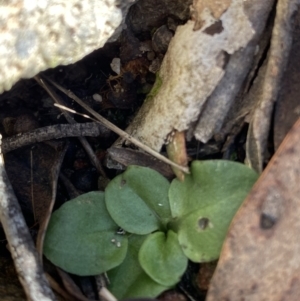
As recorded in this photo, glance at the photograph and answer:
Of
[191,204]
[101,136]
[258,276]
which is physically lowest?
[258,276]

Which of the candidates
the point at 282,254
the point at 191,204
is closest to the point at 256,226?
the point at 282,254

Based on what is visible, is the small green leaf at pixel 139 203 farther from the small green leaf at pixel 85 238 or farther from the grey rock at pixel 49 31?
the grey rock at pixel 49 31

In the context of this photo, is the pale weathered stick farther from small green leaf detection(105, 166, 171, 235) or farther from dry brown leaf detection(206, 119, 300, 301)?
dry brown leaf detection(206, 119, 300, 301)

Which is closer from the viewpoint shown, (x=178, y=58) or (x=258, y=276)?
(x=258, y=276)

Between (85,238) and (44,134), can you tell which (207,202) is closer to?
(85,238)

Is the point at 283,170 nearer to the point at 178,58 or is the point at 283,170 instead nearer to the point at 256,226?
the point at 256,226

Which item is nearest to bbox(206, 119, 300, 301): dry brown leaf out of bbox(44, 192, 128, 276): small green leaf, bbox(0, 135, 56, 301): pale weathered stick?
bbox(44, 192, 128, 276): small green leaf
